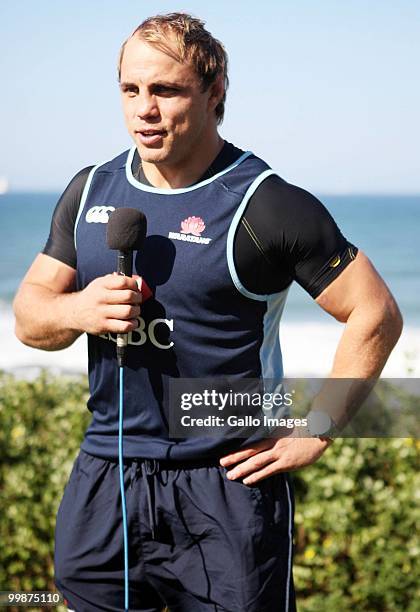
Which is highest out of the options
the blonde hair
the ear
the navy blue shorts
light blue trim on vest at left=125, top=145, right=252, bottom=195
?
the blonde hair

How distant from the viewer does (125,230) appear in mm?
3281

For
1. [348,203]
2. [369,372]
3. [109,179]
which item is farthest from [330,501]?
[348,203]

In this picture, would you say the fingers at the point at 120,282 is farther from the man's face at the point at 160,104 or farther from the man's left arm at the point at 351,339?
the man's left arm at the point at 351,339

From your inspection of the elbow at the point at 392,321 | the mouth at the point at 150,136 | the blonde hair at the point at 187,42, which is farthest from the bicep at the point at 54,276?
the elbow at the point at 392,321

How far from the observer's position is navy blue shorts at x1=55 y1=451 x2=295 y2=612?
11.5 ft

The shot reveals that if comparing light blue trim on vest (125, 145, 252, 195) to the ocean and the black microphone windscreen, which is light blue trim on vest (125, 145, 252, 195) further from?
the ocean

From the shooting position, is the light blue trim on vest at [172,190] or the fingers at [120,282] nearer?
the fingers at [120,282]

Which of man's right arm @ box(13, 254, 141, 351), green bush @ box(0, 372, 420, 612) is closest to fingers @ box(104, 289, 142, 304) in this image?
man's right arm @ box(13, 254, 141, 351)

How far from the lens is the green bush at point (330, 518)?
5254 millimetres

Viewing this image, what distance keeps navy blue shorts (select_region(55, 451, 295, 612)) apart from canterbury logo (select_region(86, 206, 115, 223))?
2.71ft

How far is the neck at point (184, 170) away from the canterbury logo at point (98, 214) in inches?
7.1

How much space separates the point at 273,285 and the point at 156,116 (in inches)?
26.4

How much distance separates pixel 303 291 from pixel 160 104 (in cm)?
2340

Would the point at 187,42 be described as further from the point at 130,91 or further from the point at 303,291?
the point at 303,291
